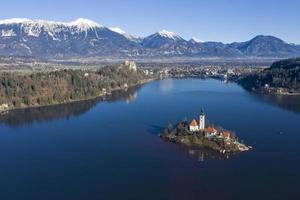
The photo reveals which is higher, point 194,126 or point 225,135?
point 194,126

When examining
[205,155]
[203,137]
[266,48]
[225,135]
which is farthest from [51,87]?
[266,48]

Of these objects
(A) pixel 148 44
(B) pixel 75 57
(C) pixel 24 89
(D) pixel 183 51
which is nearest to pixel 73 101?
(C) pixel 24 89

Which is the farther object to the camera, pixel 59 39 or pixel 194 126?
pixel 59 39

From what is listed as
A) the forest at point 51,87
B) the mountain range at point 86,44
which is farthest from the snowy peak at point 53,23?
the forest at point 51,87

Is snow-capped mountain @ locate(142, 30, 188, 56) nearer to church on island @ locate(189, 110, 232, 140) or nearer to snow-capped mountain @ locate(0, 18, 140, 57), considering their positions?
snow-capped mountain @ locate(0, 18, 140, 57)

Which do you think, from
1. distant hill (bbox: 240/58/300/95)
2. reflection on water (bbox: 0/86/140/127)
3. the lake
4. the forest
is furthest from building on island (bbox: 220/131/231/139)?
distant hill (bbox: 240/58/300/95)

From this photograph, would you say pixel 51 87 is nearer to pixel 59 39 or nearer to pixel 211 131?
pixel 211 131
